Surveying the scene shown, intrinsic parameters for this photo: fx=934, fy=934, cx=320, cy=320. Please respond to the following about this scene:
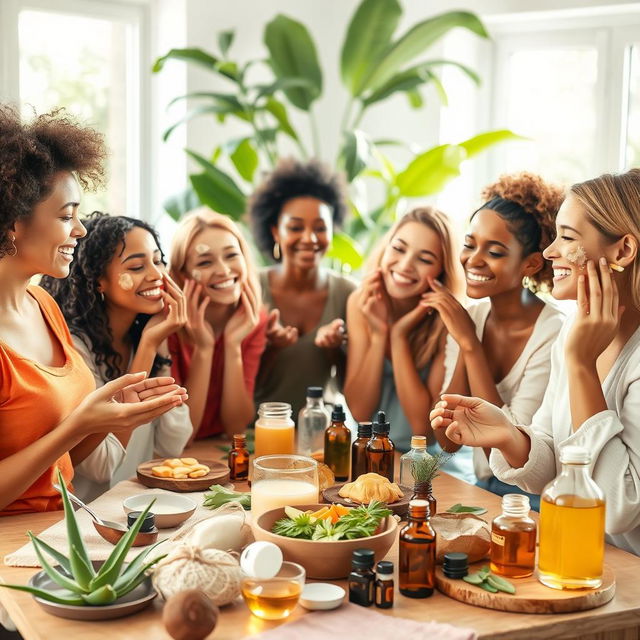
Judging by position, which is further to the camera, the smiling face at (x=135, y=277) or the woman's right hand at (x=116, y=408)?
the smiling face at (x=135, y=277)

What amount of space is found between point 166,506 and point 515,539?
28.8 inches

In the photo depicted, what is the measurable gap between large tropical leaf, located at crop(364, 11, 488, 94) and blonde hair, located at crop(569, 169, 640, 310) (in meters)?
1.90

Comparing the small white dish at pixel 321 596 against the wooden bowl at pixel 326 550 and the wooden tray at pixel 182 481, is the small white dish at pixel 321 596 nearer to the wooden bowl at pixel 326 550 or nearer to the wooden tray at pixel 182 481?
the wooden bowl at pixel 326 550

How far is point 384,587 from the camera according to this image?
57.9 inches

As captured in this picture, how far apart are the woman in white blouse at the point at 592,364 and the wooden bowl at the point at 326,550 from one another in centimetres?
38

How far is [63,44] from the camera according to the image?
409 centimetres

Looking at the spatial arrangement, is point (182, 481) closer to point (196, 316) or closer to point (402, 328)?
point (196, 316)

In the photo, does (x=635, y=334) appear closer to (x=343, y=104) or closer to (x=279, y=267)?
(x=279, y=267)

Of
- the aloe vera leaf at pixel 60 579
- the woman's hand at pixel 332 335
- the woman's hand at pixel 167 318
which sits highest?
the woman's hand at pixel 167 318

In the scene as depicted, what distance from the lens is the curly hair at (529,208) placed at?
244 cm

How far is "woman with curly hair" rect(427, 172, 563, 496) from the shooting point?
241 centimetres

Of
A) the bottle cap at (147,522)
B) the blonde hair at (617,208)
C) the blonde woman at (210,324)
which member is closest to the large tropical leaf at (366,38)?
the blonde woman at (210,324)

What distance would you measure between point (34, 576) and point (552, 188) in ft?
5.33

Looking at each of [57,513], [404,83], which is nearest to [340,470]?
[57,513]
